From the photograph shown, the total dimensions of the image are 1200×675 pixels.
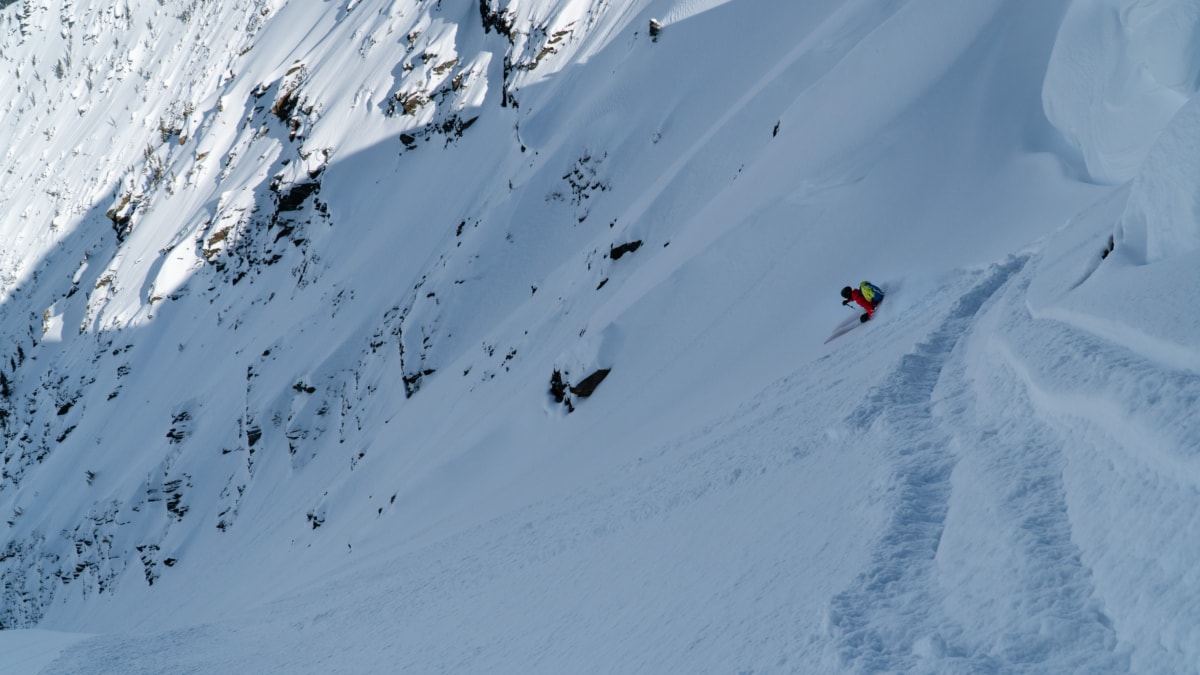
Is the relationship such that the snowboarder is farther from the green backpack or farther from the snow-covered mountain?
the snow-covered mountain

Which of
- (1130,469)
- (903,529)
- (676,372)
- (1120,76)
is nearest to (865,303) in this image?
(1120,76)

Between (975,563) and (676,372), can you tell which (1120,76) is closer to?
(676,372)

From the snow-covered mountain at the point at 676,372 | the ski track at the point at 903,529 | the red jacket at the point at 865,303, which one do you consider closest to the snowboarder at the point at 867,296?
the red jacket at the point at 865,303

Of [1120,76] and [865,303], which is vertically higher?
[1120,76]

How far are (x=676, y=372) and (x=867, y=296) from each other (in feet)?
13.6

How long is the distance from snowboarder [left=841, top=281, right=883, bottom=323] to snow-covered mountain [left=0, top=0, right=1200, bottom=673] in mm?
189

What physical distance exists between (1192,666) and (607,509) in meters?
7.09

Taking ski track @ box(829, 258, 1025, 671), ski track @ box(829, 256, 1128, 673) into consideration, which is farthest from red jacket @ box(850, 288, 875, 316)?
ski track @ box(829, 256, 1128, 673)

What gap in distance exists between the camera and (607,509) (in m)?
9.53

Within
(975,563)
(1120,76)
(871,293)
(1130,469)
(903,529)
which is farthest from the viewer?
(871,293)

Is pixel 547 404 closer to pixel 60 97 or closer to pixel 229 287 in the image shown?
pixel 229 287

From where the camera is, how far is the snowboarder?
10.2 m

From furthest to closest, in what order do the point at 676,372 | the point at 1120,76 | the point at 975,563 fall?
1. the point at 676,372
2. the point at 1120,76
3. the point at 975,563

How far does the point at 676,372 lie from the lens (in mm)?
13656
